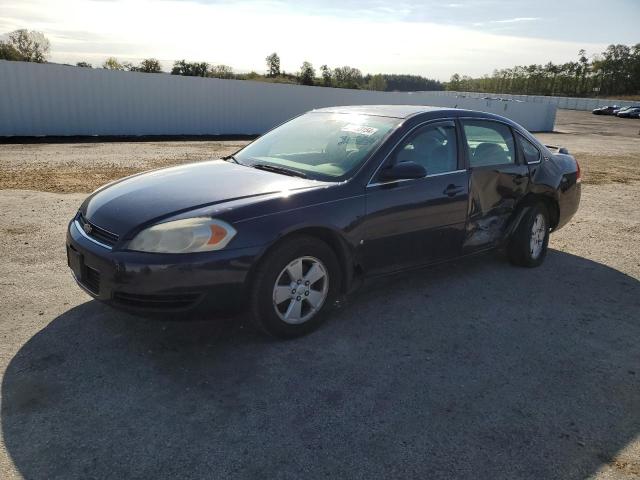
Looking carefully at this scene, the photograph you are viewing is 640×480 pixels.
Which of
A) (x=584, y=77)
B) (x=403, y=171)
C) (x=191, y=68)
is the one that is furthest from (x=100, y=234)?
(x=584, y=77)

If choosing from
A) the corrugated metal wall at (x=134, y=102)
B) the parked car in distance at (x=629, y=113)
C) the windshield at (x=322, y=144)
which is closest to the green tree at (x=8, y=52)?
the corrugated metal wall at (x=134, y=102)

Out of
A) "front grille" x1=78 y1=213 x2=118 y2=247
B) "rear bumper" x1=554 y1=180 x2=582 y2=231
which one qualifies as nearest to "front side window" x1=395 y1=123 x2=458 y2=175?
"rear bumper" x1=554 y1=180 x2=582 y2=231

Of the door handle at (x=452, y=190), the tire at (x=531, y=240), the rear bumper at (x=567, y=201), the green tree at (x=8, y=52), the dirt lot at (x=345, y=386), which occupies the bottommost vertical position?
the dirt lot at (x=345, y=386)

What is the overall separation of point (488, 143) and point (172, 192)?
10.1 ft

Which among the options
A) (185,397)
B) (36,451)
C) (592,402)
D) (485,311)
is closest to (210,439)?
(185,397)

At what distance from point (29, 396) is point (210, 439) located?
113 centimetres

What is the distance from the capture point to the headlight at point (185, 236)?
321 cm

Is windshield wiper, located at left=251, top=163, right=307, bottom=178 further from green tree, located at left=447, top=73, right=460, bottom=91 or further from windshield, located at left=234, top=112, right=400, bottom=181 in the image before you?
green tree, located at left=447, top=73, right=460, bottom=91

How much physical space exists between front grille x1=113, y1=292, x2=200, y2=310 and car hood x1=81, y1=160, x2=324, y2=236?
1.42ft

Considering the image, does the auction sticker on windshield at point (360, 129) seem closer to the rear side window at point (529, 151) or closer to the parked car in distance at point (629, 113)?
the rear side window at point (529, 151)

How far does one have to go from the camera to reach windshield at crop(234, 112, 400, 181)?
4078 millimetres

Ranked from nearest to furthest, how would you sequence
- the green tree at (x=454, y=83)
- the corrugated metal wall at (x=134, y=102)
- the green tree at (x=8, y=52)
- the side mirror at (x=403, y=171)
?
the side mirror at (x=403, y=171), the corrugated metal wall at (x=134, y=102), the green tree at (x=8, y=52), the green tree at (x=454, y=83)

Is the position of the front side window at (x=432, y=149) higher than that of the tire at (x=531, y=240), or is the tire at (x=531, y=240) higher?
the front side window at (x=432, y=149)

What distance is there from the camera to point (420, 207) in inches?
167
